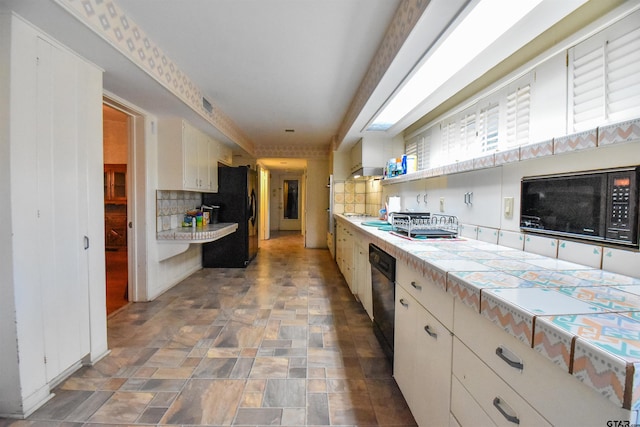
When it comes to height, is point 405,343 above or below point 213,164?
below

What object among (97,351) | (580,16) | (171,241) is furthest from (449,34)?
(171,241)

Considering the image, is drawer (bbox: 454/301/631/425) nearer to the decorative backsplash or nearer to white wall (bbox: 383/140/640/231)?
white wall (bbox: 383/140/640/231)

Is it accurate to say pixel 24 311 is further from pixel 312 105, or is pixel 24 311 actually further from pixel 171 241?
pixel 312 105

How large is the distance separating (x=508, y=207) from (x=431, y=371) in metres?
1.05

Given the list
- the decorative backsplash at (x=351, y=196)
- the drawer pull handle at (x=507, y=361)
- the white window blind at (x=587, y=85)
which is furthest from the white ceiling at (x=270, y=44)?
the drawer pull handle at (x=507, y=361)

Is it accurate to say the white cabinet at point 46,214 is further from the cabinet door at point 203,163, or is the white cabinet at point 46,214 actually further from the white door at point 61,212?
the cabinet door at point 203,163

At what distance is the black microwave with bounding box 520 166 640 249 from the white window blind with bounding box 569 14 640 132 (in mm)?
244

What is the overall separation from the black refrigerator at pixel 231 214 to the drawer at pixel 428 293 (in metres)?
3.66

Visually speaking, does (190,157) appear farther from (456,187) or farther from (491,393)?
(491,393)

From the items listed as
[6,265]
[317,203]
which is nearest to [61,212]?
[6,265]

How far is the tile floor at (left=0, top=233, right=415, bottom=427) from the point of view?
1510mm

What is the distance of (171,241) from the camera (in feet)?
11.0

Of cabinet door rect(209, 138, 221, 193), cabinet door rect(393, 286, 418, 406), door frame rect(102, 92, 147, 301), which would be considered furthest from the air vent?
cabinet door rect(393, 286, 418, 406)

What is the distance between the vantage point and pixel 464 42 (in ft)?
4.92
